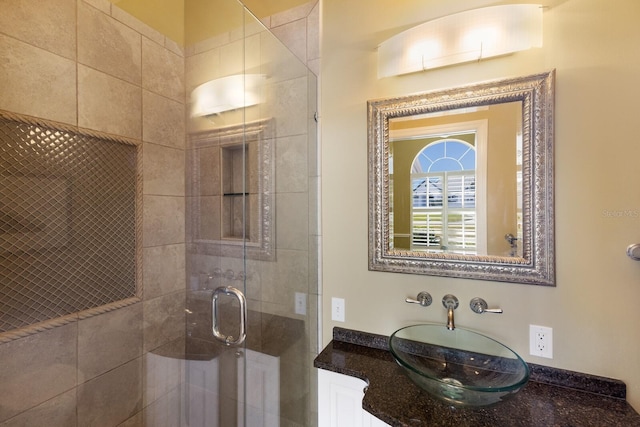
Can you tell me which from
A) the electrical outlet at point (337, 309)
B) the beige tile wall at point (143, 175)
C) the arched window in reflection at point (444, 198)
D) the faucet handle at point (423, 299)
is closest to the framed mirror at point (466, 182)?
the arched window in reflection at point (444, 198)

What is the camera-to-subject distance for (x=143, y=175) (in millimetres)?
1446

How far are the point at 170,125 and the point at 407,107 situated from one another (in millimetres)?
1388

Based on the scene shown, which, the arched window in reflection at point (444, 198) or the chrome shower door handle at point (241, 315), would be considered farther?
the chrome shower door handle at point (241, 315)

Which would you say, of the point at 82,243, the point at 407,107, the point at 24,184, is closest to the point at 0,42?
the point at 24,184

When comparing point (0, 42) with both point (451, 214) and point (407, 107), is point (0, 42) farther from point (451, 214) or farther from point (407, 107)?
point (451, 214)

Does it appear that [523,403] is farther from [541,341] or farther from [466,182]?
[466,182]

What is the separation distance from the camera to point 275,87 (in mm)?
1400

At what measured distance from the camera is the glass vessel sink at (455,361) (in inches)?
35.8

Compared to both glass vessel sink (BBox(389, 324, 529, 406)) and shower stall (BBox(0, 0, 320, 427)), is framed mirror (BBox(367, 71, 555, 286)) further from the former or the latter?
shower stall (BBox(0, 0, 320, 427))

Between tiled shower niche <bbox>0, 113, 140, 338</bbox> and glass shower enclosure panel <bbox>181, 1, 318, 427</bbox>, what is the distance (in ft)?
1.13

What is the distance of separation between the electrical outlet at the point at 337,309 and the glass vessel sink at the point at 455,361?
31 cm

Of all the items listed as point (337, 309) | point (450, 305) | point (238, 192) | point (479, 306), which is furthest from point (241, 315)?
point (479, 306)

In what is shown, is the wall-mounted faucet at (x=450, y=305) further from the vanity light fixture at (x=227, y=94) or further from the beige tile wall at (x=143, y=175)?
the beige tile wall at (x=143, y=175)

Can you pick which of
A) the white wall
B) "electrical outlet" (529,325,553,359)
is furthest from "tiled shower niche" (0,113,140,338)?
"electrical outlet" (529,325,553,359)
